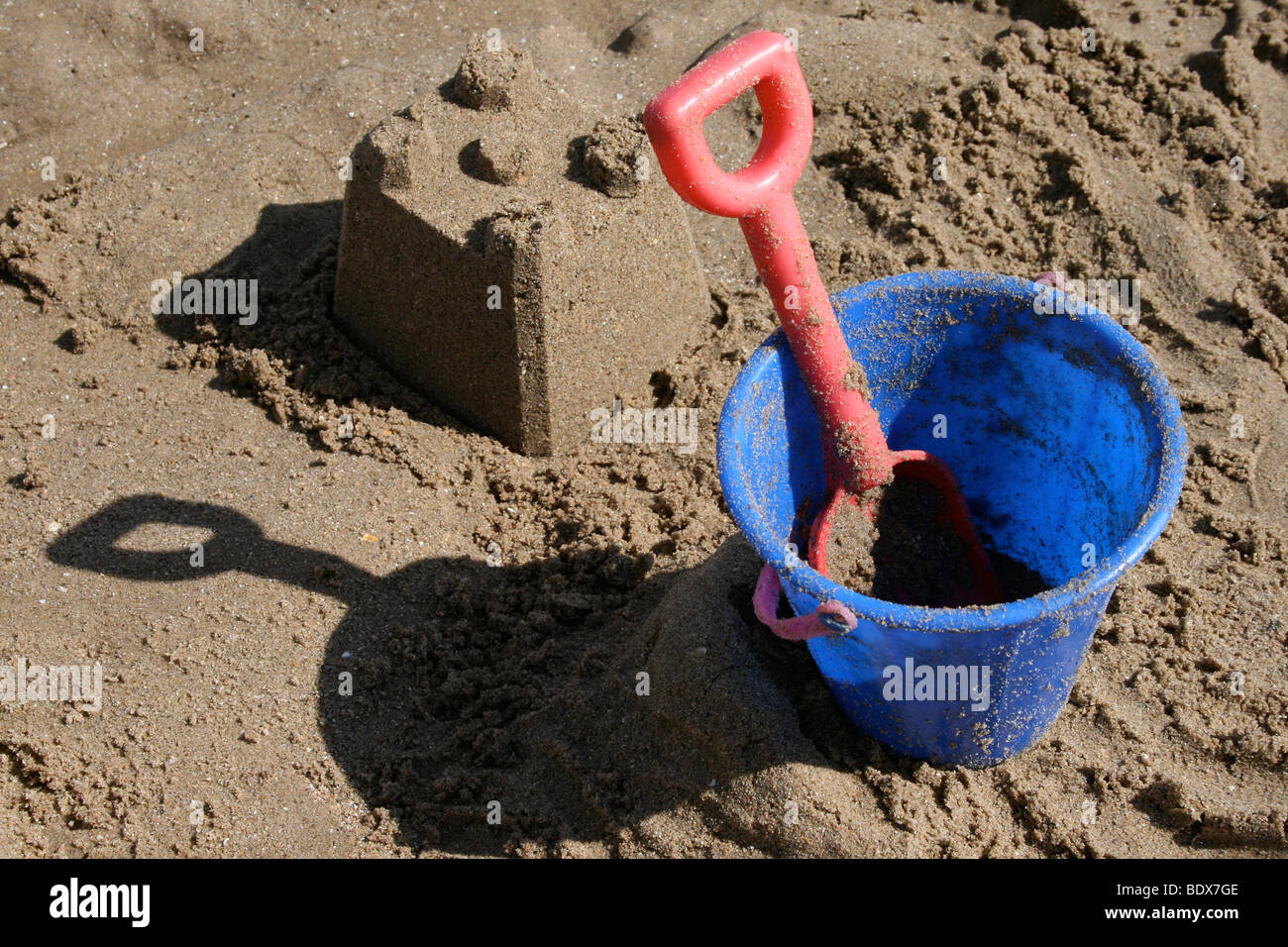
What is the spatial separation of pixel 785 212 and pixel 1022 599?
0.75m

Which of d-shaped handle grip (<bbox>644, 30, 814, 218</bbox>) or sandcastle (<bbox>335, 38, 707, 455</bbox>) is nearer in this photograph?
d-shaped handle grip (<bbox>644, 30, 814, 218</bbox>)

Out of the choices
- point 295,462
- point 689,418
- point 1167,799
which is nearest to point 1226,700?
point 1167,799

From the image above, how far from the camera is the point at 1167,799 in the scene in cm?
223

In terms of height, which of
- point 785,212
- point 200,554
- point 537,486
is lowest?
point 200,554

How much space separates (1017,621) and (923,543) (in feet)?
2.15

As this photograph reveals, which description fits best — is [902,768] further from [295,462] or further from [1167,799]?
[295,462]

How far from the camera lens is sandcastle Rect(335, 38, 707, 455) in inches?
109
